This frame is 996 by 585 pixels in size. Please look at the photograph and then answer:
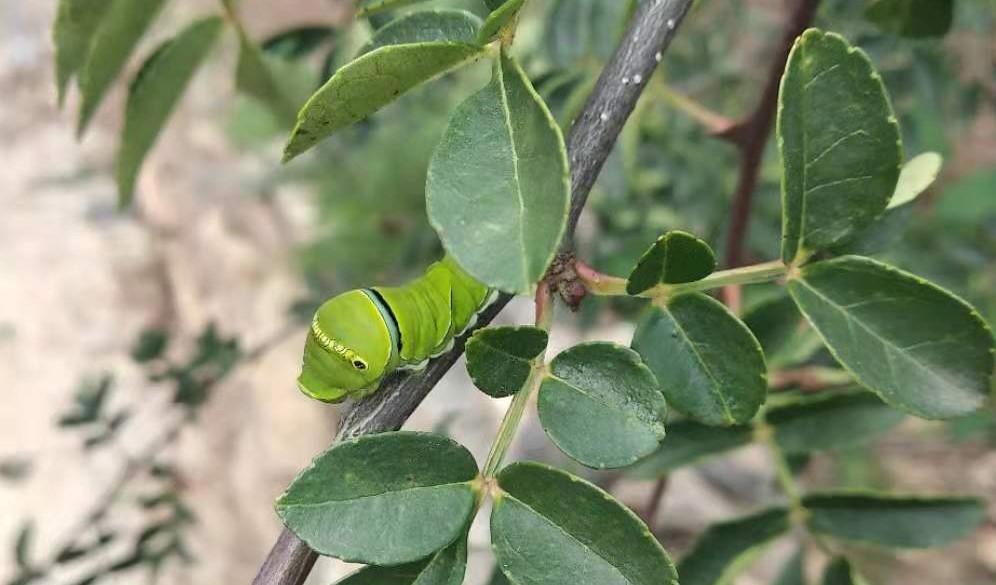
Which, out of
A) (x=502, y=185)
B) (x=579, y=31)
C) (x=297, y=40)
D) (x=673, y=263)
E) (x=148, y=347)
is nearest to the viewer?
(x=502, y=185)

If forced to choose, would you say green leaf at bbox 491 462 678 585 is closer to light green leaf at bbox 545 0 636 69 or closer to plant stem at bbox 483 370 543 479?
plant stem at bbox 483 370 543 479

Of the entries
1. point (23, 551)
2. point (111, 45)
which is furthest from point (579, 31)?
point (23, 551)

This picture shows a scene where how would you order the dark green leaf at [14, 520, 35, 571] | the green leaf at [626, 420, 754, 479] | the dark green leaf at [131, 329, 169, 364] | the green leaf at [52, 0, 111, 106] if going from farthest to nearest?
the dark green leaf at [131, 329, 169, 364] < the dark green leaf at [14, 520, 35, 571] < the green leaf at [626, 420, 754, 479] < the green leaf at [52, 0, 111, 106]

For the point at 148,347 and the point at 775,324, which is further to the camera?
the point at 148,347

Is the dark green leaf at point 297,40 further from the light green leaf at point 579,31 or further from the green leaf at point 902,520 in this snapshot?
the green leaf at point 902,520

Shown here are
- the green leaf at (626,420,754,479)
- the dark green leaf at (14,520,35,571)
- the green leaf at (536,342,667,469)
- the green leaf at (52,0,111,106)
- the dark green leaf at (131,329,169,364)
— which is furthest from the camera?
the dark green leaf at (131,329,169,364)

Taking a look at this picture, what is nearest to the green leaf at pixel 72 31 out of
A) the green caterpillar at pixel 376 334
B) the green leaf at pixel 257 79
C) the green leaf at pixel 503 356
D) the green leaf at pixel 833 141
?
the green leaf at pixel 257 79

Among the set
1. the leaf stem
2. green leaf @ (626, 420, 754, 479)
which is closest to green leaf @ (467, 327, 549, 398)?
the leaf stem

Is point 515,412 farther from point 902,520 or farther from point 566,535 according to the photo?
point 902,520
